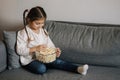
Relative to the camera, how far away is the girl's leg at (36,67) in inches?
69.9

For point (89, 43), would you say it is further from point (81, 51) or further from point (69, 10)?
point (69, 10)

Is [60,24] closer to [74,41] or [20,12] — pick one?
[74,41]

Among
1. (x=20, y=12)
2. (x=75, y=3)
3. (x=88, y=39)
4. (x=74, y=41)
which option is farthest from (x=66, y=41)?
(x=20, y=12)

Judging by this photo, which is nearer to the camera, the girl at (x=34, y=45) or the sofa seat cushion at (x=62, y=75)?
the sofa seat cushion at (x=62, y=75)

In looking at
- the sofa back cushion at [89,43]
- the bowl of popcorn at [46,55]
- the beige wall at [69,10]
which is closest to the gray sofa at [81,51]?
the sofa back cushion at [89,43]

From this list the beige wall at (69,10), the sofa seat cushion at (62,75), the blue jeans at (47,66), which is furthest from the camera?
the beige wall at (69,10)

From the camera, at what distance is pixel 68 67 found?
1829mm

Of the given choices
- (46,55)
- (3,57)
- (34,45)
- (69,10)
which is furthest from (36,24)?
(69,10)

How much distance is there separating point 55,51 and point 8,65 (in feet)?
1.47

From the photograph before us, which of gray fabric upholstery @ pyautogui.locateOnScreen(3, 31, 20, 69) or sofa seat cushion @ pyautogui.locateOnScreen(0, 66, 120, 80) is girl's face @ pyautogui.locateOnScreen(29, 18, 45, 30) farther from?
sofa seat cushion @ pyautogui.locateOnScreen(0, 66, 120, 80)

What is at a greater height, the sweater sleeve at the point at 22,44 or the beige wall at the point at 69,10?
the beige wall at the point at 69,10

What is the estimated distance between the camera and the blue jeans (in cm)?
179

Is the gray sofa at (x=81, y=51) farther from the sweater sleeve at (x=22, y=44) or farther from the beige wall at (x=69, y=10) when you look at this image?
the beige wall at (x=69, y=10)

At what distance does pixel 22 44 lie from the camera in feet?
6.15
